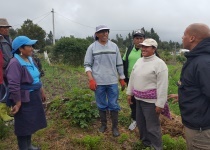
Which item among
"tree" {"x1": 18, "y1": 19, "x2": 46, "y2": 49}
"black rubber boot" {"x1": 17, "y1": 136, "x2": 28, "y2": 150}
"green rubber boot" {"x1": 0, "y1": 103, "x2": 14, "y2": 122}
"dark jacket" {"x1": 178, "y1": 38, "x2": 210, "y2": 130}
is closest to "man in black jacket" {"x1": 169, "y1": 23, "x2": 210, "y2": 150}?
"dark jacket" {"x1": 178, "y1": 38, "x2": 210, "y2": 130}

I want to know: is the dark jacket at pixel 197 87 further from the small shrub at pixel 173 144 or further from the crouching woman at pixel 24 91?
the crouching woman at pixel 24 91

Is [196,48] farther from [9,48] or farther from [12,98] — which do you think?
[9,48]

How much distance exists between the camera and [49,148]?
160 inches

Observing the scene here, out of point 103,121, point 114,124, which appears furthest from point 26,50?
point 114,124

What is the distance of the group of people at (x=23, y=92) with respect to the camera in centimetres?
328

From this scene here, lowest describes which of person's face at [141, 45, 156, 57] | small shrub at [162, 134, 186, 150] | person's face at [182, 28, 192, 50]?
small shrub at [162, 134, 186, 150]

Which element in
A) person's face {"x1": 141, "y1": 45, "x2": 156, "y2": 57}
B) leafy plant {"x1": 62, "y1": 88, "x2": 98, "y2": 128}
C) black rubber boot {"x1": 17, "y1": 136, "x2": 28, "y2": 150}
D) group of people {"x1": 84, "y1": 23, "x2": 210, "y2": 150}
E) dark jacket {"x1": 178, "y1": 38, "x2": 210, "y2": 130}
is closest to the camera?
dark jacket {"x1": 178, "y1": 38, "x2": 210, "y2": 130}

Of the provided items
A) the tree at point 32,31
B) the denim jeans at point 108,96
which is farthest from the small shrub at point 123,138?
the tree at point 32,31

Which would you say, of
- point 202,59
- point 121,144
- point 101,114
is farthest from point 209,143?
point 101,114

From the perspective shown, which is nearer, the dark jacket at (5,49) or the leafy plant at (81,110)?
the dark jacket at (5,49)

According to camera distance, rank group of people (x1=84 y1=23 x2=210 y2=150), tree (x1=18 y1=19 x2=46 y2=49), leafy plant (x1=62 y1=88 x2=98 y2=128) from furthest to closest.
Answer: tree (x1=18 y1=19 x2=46 y2=49), leafy plant (x1=62 y1=88 x2=98 y2=128), group of people (x1=84 y1=23 x2=210 y2=150)

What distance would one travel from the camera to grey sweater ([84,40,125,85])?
4.32 metres

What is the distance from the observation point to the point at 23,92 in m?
3.38

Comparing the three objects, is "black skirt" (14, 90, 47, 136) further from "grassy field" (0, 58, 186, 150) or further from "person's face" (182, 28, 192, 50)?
"person's face" (182, 28, 192, 50)
